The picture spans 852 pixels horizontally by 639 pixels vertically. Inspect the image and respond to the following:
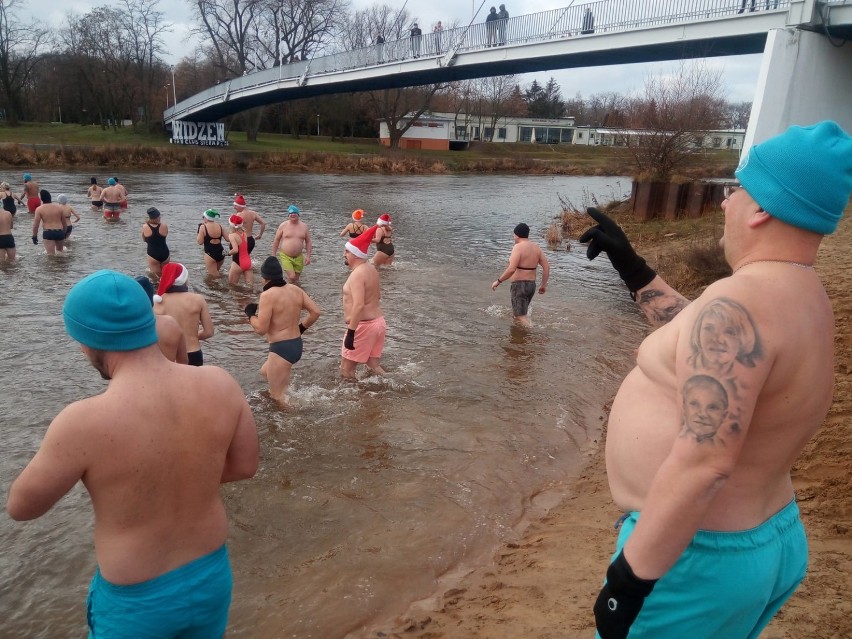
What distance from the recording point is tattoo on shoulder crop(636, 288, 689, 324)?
7.92 ft

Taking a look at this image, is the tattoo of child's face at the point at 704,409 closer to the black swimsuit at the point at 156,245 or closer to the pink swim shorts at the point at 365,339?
the pink swim shorts at the point at 365,339

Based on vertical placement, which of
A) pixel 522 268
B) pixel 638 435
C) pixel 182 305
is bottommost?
pixel 522 268

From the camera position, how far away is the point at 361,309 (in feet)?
22.5

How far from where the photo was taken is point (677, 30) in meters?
19.7

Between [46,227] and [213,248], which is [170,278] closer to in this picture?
[213,248]

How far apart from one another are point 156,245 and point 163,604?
423 inches

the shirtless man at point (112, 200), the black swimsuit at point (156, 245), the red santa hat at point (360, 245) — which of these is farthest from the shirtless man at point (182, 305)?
the shirtless man at point (112, 200)

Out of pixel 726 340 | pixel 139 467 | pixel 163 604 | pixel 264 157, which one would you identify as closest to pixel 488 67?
pixel 264 157

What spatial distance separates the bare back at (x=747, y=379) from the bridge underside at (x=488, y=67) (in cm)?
1867

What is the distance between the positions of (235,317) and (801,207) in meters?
9.71

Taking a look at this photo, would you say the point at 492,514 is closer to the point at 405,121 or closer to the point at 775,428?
the point at 775,428

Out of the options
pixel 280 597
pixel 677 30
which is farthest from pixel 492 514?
pixel 677 30

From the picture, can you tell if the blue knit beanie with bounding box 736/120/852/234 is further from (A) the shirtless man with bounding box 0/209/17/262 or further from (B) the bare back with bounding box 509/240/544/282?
(A) the shirtless man with bounding box 0/209/17/262

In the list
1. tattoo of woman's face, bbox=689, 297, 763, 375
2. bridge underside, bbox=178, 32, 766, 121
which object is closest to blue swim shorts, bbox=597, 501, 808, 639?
tattoo of woman's face, bbox=689, 297, 763, 375
